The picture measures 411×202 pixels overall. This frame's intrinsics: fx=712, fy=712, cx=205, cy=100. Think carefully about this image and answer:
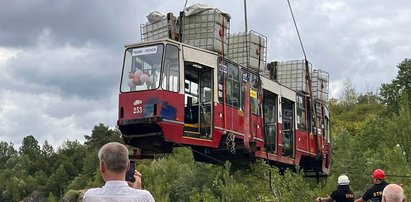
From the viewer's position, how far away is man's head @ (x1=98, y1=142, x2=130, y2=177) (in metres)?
4.66

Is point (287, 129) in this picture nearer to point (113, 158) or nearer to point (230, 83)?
point (230, 83)

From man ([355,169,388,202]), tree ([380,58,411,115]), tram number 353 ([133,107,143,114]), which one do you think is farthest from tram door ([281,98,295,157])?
tree ([380,58,411,115])

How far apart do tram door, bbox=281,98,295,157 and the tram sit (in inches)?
22.5

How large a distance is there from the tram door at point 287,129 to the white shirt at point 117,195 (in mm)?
16236

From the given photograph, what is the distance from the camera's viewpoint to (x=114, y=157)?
15.3 feet

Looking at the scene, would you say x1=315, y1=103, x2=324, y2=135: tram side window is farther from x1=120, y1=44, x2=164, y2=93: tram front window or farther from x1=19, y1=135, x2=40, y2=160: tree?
x1=19, y1=135, x2=40, y2=160: tree

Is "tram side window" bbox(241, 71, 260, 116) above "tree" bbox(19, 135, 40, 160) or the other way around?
the other way around

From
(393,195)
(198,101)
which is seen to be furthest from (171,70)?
(393,195)

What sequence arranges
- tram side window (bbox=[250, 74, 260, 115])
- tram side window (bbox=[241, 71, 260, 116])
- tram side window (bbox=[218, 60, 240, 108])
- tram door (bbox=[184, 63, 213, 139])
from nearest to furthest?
tram door (bbox=[184, 63, 213, 139])
tram side window (bbox=[218, 60, 240, 108])
tram side window (bbox=[241, 71, 260, 116])
tram side window (bbox=[250, 74, 260, 115])

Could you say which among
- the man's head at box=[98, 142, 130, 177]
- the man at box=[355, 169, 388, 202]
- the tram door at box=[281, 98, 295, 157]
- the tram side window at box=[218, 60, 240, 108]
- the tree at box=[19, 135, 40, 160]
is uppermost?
the tree at box=[19, 135, 40, 160]

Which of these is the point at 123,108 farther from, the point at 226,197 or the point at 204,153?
the point at 226,197

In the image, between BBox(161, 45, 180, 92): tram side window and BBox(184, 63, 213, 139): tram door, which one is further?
BBox(184, 63, 213, 139): tram door

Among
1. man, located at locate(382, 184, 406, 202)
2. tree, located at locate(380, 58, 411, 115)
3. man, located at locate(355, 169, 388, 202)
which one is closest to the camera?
man, located at locate(382, 184, 406, 202)

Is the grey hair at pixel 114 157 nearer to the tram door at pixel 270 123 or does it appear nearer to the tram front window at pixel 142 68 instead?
the tram front window at pixel 142 68
